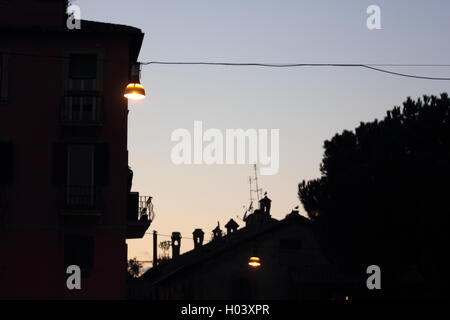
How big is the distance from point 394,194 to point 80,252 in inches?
684

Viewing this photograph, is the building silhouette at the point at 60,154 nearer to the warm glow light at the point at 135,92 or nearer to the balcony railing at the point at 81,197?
the balcony railing at the point at 81,197

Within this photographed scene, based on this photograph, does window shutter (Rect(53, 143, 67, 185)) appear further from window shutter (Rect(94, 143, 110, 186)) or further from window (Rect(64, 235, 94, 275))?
window (Rect(64, 235, 94, 275))

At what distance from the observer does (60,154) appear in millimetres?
38156

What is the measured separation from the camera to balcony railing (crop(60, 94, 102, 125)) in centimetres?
3831

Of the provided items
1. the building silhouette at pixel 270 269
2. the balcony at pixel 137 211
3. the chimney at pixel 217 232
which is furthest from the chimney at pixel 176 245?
the balcony at pixel 137 211

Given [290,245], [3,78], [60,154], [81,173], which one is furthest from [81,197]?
[290,245]

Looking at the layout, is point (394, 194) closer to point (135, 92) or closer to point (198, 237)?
point (135, 92)

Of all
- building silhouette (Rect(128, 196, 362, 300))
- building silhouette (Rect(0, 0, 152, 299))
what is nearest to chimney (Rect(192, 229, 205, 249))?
building silhouette (Rect(128, 196, 362, 300))

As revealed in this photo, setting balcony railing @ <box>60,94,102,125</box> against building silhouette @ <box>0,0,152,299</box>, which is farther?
balcony railing @ <box>60,94,102,125</box>

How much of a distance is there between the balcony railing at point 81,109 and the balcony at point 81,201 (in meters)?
2.52

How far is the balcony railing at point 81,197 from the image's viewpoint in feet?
124

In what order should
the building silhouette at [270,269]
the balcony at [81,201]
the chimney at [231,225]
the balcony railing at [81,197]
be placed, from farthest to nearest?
the chimney at [231,225]
the building silhouette at [270,269]
the balcony railing at [81,197]
the balcony at [81,201]

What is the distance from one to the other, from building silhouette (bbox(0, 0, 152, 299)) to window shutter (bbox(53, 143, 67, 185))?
0.04 metres
